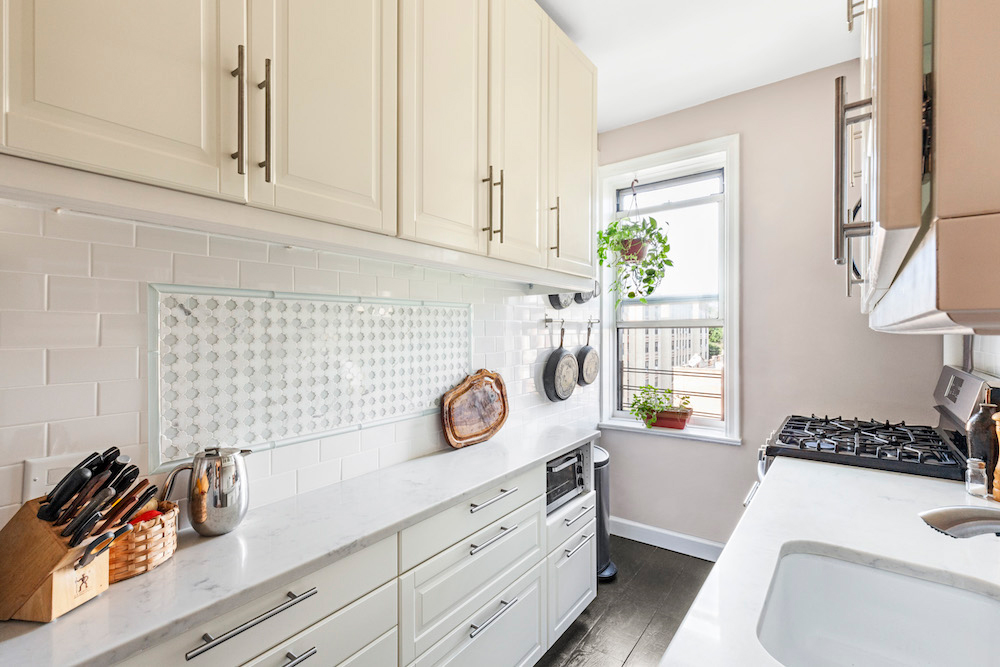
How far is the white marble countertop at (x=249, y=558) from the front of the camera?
0.83m

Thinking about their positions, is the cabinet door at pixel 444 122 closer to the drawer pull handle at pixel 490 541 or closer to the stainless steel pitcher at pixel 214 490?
the stainless steel pitcher at pixel 214 490

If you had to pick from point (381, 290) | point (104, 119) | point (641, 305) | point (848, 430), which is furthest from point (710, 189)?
point (104, 119)

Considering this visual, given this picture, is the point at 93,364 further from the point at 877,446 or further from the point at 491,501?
the point at 877,446

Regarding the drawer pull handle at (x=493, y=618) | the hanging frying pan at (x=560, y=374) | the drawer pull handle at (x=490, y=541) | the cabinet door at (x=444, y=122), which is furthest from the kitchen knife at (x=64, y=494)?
the hanging frying pan at (x=560, y=374)

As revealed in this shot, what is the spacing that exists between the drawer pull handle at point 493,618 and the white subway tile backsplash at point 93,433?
116cm

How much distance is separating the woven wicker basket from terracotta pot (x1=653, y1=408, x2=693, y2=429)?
275 cm

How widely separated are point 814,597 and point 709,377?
2.11 m

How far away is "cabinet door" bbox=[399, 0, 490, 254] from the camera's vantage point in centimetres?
144

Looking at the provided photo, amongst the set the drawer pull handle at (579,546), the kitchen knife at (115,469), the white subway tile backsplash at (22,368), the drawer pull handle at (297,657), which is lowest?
the drawer pull handle at (579,546)

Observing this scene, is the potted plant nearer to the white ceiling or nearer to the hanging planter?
the hanging planter

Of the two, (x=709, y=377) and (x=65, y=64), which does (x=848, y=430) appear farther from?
(x=65, y=64)

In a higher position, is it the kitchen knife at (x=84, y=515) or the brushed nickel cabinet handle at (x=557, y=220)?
the brushed nickel cabinet handle at (x=557, y=220)

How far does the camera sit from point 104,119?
0.87 metres

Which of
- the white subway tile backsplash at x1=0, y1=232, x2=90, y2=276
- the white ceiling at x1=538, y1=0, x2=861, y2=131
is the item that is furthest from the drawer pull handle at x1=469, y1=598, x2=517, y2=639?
the white ceiling at x1=538, y1=0, x2=861, y2=131
